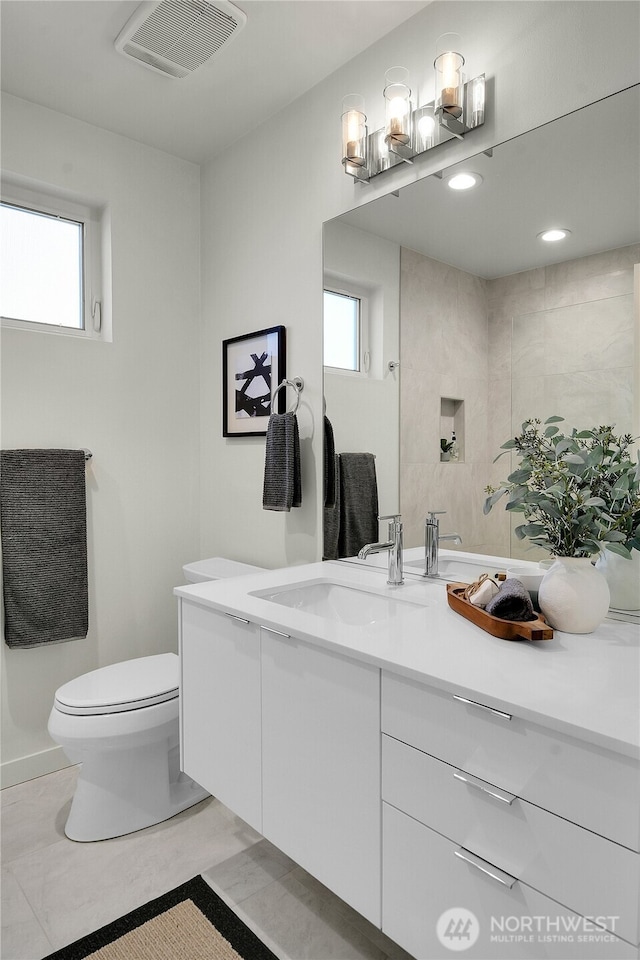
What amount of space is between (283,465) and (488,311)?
88cm

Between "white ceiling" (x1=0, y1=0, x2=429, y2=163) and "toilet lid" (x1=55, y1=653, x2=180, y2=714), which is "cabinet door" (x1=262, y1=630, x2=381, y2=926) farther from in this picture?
"white ceiling" (x1=0, y1=0, x2=429, y2=163)

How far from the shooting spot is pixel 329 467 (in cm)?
209

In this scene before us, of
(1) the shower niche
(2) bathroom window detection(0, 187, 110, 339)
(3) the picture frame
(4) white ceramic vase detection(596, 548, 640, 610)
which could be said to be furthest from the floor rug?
(2) bathroom window detection(0, 187, 110, 339)

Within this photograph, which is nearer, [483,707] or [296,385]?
[483,707]

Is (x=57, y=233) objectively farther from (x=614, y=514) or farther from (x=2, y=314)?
(x=614, y=514)

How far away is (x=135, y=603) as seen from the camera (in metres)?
2.52

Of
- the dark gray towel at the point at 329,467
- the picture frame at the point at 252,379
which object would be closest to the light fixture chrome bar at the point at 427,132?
the picture frame at the point at 252,379

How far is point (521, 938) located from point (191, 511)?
2.07 meters

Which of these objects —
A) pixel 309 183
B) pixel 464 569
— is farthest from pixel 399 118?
pixel 464 569

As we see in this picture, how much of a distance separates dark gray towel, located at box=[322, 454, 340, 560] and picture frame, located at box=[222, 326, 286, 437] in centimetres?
40

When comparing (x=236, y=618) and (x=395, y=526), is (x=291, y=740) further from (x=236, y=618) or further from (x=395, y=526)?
(x=395, y=526)

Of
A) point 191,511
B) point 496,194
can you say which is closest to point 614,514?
point 496,194

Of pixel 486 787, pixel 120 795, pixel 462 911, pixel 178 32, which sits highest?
pixel 178 32

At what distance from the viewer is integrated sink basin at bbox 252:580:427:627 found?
5.35 ft
